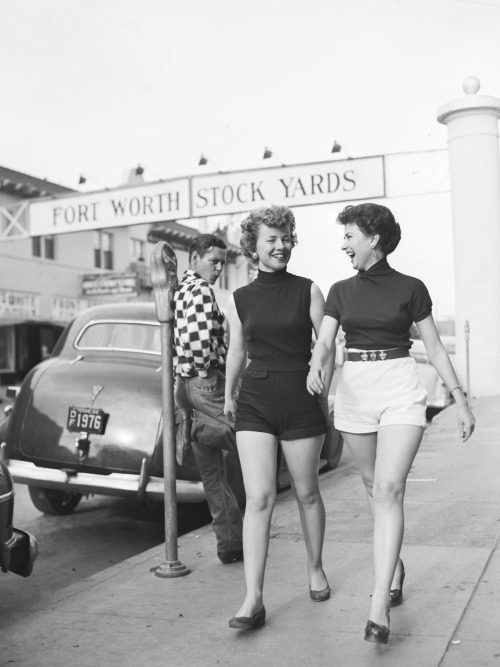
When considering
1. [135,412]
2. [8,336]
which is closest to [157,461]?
[135,412]

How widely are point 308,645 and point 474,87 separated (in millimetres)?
15629

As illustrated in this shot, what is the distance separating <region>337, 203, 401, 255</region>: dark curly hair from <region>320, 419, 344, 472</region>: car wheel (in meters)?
4.62

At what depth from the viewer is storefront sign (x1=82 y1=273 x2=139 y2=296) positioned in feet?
98.6

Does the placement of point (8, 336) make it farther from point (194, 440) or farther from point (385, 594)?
point (385, 594)

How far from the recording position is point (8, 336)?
29516 millimetres

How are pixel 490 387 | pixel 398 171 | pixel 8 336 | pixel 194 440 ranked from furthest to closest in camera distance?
pixel 8 336, pixel 490 387, pixel 398 171, pixel 194 440

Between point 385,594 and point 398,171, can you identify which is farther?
point 398,171

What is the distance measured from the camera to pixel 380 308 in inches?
146

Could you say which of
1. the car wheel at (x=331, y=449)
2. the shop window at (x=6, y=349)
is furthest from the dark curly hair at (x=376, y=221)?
the shop window at (x=6, y=349)

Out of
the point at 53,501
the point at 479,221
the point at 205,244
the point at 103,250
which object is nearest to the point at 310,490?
the point at 205,244

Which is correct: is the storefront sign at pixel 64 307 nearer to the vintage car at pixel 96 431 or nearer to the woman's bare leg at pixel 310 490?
the vintage car at pixel 96 431

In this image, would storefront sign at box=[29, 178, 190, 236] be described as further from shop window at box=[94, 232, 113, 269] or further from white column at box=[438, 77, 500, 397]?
shop window at box=[94, 232, 113, 269]

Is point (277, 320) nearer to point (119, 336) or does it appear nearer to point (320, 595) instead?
point (320, 595)

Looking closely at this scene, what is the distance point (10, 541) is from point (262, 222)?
6.75 ft
